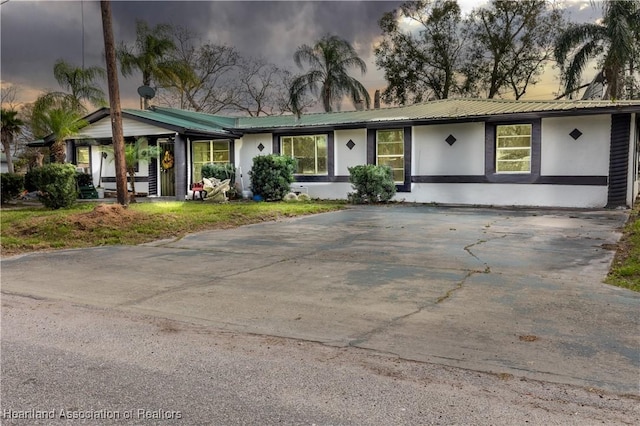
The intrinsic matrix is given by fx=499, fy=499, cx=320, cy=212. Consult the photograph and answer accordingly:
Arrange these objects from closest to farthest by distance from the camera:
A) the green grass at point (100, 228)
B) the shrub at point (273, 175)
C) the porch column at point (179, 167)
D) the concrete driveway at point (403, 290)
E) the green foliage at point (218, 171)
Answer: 1. the concrete driveway at point (403, 290)
2. the green grass at point (100, 228)
3. the shrub at point (273, 175)
4. the porch column at point (179, 167)
5. the green foliage at point (218, 171)

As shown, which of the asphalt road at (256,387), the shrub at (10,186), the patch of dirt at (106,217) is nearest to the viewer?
the asphalt road at (256,387)

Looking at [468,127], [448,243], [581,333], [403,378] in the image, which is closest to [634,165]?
[468,127]

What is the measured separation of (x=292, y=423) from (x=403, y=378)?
39.0 inches

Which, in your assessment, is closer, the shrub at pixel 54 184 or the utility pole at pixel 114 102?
the utility pole at pixel 114 102

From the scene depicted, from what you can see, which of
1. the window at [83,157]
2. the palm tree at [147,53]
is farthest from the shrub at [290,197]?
the palm tree at [147,53]

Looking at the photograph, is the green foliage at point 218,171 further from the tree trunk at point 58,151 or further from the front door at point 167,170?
the tree trunk at point 58,151

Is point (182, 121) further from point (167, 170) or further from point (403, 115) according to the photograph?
point (403, 115)

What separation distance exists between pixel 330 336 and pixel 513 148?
1470 centimetres

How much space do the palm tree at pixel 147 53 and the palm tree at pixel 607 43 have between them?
2377 cm

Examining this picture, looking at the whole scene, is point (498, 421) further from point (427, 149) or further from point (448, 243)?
point (427, 149)

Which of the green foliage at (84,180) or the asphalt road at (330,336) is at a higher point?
the green foliage at (84,180)

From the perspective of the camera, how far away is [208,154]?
2275cm

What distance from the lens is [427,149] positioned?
18641 mm

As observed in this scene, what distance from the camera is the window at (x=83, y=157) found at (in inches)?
928
